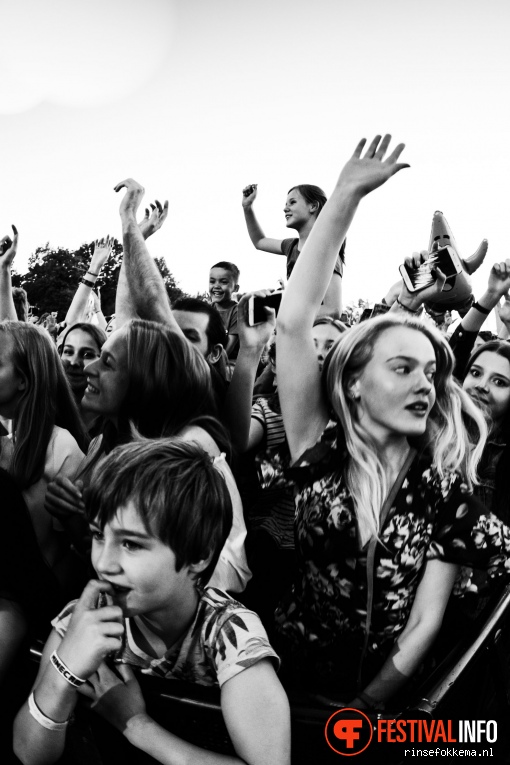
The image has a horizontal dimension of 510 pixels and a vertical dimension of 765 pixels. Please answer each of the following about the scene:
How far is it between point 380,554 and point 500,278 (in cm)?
247

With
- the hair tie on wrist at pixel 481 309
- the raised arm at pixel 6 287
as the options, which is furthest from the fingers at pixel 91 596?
the raised arm at pixel 6 287

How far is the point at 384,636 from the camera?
5.66 feet

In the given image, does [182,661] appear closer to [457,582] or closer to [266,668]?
[266,668]

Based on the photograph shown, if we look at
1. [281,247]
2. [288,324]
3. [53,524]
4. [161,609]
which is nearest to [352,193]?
[288,324]

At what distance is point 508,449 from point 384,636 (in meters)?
1.70

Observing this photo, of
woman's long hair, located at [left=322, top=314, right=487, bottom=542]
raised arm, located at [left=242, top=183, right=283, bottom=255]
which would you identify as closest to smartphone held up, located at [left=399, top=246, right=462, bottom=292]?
woman's long hair, located at [left=322, top=314, right=487, bottom=542]

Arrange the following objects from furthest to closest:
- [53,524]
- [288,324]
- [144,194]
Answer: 1. [144,194]
2. [53,524]
3. [288,324]

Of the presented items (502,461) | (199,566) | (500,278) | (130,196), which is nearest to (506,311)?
(500,278)

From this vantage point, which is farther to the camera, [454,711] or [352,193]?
[352,193]

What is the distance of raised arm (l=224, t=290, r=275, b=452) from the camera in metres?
2.64

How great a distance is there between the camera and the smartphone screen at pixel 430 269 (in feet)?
9.07

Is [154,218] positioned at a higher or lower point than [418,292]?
higher

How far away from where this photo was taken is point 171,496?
144 cm

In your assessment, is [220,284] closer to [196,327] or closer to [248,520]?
[196,327]
